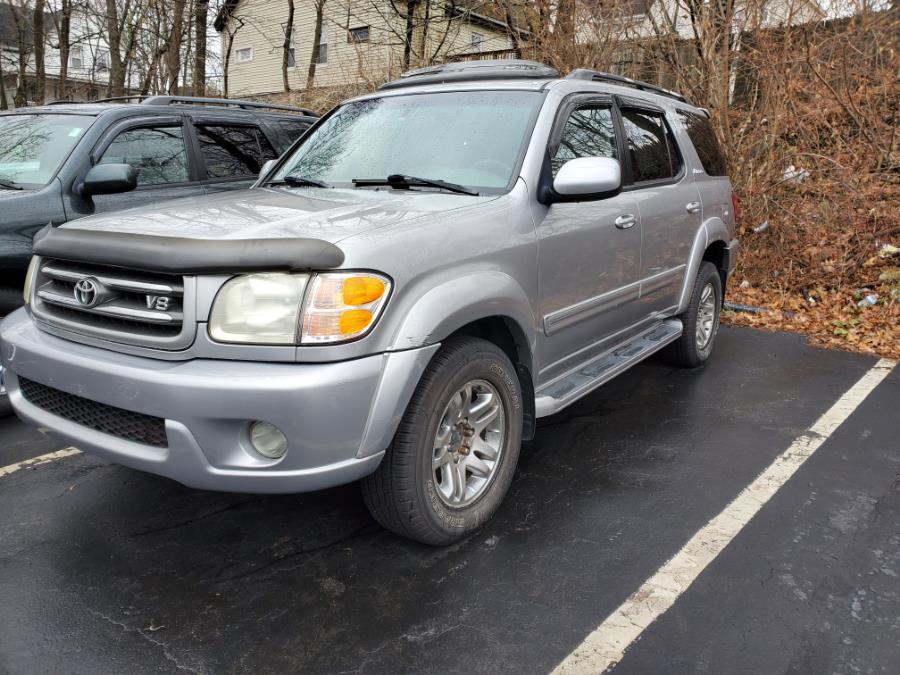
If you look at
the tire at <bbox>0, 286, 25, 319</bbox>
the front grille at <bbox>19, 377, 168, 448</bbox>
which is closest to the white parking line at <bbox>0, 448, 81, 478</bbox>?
the tire at <bbox>0, 286, 25, 319</bbox>

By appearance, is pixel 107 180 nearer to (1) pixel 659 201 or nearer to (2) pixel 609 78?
(2) pixel 609 78

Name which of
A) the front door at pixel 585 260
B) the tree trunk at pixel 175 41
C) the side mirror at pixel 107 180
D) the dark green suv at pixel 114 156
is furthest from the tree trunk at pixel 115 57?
the front door at pixel 585 260

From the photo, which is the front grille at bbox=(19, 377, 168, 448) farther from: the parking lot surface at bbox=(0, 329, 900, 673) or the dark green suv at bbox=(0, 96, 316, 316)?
the dark green suv at bbox=(0, 96, 316, 316)

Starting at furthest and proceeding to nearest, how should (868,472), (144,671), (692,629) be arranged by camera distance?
(868,472) < (692,629) < (144,671)

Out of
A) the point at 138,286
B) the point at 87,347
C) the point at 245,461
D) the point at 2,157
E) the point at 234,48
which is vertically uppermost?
the point at 234,48

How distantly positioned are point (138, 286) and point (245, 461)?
2.40 feet

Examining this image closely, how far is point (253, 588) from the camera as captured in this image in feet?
8.86

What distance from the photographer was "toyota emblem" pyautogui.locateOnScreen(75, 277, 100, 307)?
8.57 feet

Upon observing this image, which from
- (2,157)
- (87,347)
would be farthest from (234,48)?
(87,347)

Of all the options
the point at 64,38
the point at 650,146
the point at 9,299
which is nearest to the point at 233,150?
the point at 9,299

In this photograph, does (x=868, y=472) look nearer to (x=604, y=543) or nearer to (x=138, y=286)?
(x=604, y=543)

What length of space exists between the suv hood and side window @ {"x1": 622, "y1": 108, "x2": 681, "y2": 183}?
1.56m

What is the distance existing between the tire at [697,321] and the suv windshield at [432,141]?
7.36 ft

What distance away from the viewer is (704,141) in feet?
18.0
